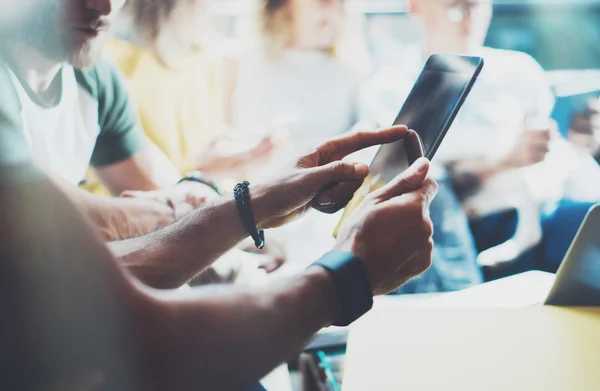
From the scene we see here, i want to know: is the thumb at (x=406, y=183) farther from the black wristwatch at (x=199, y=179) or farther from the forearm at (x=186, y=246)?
the black wristwatch at (x=199, y=179)

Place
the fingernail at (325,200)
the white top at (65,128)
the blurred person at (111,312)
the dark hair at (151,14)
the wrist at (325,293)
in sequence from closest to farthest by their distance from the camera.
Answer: the blurred person at (111,312) → the wrist at (325,293) → the fingernail at (325,200) → the white top at (65,128) → the dark hair at (151,14)

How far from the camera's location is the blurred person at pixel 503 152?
3.79ft

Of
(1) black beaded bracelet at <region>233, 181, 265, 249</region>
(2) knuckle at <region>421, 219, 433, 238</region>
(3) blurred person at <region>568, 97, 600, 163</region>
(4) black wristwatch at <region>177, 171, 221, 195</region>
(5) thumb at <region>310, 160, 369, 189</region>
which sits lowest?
(4) black wristwatch at <region>177, 171, 221, 195</region>

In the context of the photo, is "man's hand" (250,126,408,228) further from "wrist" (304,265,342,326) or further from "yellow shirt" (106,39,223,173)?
"yellow shirt" (106,39,223,173)

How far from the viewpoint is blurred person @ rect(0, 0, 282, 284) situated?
0.98 meters

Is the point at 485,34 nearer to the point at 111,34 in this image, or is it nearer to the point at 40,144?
the point at 111,34

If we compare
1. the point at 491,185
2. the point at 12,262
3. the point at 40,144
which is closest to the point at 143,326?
the point at 12,262

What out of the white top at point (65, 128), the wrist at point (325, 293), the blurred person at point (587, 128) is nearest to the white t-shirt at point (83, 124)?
the white top at point (65, 128)

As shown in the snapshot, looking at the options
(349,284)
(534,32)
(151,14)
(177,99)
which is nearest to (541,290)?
(534,32)

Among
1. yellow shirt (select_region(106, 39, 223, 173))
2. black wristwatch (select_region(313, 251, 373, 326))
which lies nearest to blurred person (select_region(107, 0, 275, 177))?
yellow shirt (select_region(106, 39, 223, 173))

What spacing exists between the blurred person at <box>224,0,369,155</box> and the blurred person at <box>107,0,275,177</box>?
4cm

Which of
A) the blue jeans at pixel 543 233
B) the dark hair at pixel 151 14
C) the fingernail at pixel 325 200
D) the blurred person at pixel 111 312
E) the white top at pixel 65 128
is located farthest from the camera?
the blue jeans at pixel 543 233

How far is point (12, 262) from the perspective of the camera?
384 mm

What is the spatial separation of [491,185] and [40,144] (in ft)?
2.84
